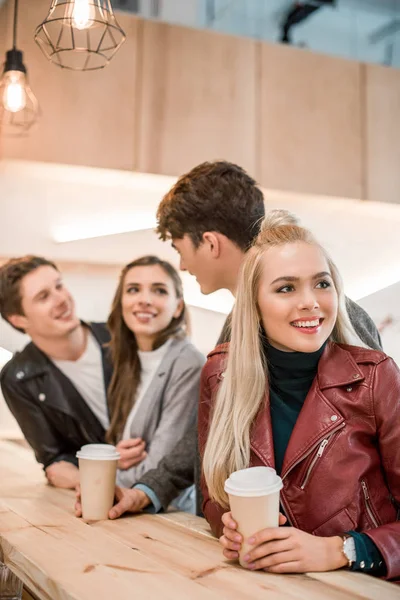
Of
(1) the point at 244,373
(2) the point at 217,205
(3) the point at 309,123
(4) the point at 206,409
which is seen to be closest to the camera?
(1) the point at 244,373

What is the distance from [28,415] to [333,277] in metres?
1.38

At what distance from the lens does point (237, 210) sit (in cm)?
191

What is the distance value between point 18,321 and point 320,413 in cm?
139

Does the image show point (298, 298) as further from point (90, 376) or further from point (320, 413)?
point (90, 376)

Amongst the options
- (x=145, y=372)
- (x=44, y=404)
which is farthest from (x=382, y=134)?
(x=44, y=404)

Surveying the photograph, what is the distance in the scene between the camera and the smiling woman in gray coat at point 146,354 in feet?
7.48

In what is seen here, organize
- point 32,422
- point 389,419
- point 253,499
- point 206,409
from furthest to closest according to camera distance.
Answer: point 32,422
point 206,409
point 389,419
point 253,499

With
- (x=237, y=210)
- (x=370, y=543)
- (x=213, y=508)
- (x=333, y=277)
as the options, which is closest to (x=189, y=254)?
(x=237, y=210)

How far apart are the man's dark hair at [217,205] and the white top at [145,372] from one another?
555mm

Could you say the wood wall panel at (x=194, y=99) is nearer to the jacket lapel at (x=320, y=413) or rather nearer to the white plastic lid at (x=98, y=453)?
the white plastic lid at (x=98, y=453)

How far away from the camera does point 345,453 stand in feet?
4.28

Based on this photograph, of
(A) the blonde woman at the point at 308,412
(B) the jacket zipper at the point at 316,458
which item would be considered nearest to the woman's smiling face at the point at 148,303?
(A) the blonde woman at the point at 308,412

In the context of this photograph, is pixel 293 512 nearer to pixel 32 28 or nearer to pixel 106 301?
pixel 106 301

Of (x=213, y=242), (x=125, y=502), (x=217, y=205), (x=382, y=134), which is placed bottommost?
(x=125, y=502)
